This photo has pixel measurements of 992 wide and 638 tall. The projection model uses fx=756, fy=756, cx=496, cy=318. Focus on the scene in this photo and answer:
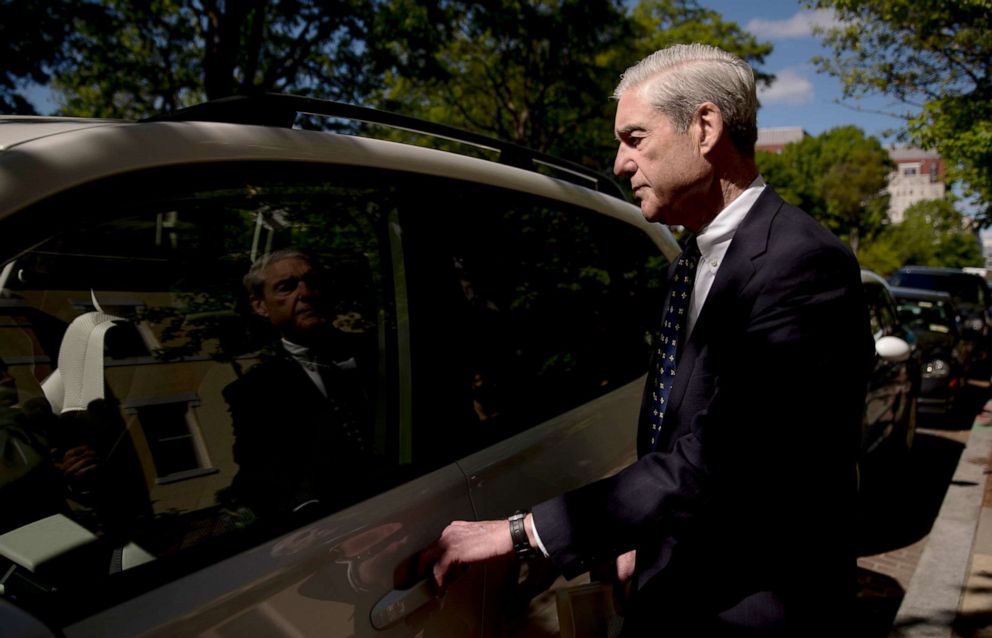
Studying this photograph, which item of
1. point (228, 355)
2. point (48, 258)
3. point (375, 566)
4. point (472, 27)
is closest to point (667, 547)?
point (375, 566)

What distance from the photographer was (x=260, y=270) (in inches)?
70.1

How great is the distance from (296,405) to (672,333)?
35.1 inches

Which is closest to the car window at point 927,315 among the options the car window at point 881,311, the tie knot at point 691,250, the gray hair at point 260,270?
the car window at point 881,311

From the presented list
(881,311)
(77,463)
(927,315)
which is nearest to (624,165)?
(77,463)

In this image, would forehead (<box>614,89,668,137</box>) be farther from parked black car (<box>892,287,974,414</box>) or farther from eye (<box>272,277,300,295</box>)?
parked black car (<box>892,287,974,414</box>)

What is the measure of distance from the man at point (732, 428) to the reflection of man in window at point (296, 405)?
0.31 meters

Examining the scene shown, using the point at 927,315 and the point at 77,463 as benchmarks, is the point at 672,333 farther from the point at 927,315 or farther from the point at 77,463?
the point at 927,315

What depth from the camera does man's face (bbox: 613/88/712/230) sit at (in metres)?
1.66

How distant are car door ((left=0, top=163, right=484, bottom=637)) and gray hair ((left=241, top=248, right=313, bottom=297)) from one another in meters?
0.02

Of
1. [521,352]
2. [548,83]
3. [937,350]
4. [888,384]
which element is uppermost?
[548,83]

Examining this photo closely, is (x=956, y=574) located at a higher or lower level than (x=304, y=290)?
lower

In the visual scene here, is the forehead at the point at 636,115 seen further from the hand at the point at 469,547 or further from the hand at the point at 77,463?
the hand at the point at 77,463

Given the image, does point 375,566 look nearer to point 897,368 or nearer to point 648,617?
point 648,617

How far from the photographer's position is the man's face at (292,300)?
5.82 feet
